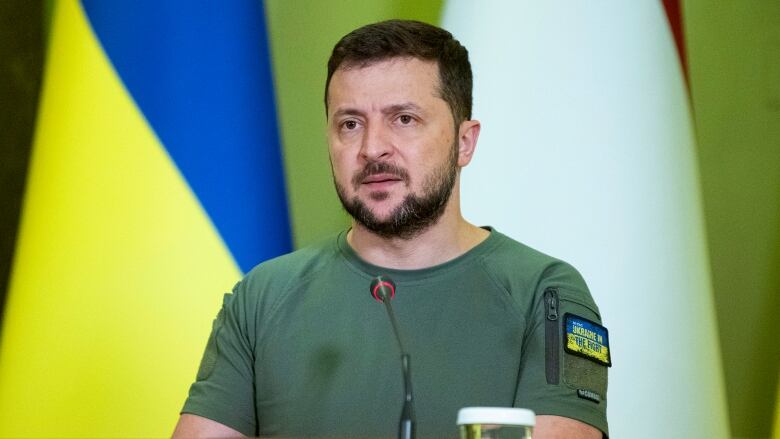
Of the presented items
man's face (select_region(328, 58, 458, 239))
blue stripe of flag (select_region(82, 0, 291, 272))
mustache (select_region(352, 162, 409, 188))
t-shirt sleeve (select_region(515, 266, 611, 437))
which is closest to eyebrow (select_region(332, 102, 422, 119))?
man's face (select_region(328, 58, 458, 239))

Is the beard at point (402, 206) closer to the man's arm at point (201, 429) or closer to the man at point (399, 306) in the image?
the man at point (399, 306)

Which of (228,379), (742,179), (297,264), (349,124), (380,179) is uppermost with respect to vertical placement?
(742,179)

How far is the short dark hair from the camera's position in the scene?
2.06 m

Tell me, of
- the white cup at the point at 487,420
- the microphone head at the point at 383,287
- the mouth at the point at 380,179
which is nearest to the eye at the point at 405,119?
the mouth at the point at 380,179

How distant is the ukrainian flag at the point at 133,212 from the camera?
2344mm

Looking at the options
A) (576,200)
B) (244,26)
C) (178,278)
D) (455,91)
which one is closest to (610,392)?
(576,200)

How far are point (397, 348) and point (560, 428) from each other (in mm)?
332

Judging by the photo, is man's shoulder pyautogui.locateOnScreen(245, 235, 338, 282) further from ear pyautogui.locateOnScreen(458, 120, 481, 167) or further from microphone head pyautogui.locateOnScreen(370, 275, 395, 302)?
microphone head pyautogui.locateOnScreen(370, 275, 395, 302)

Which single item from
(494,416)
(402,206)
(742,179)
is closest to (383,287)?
(494,416)

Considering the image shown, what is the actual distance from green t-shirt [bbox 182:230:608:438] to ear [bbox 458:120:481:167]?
6.4 inches

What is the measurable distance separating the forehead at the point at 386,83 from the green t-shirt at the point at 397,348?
0.99 feet

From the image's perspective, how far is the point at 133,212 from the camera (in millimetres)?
2383

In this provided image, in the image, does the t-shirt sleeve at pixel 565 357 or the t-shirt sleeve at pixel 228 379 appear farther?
the t-shirt sleeve at pixel 228 379

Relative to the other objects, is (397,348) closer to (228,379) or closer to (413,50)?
(228,379)
